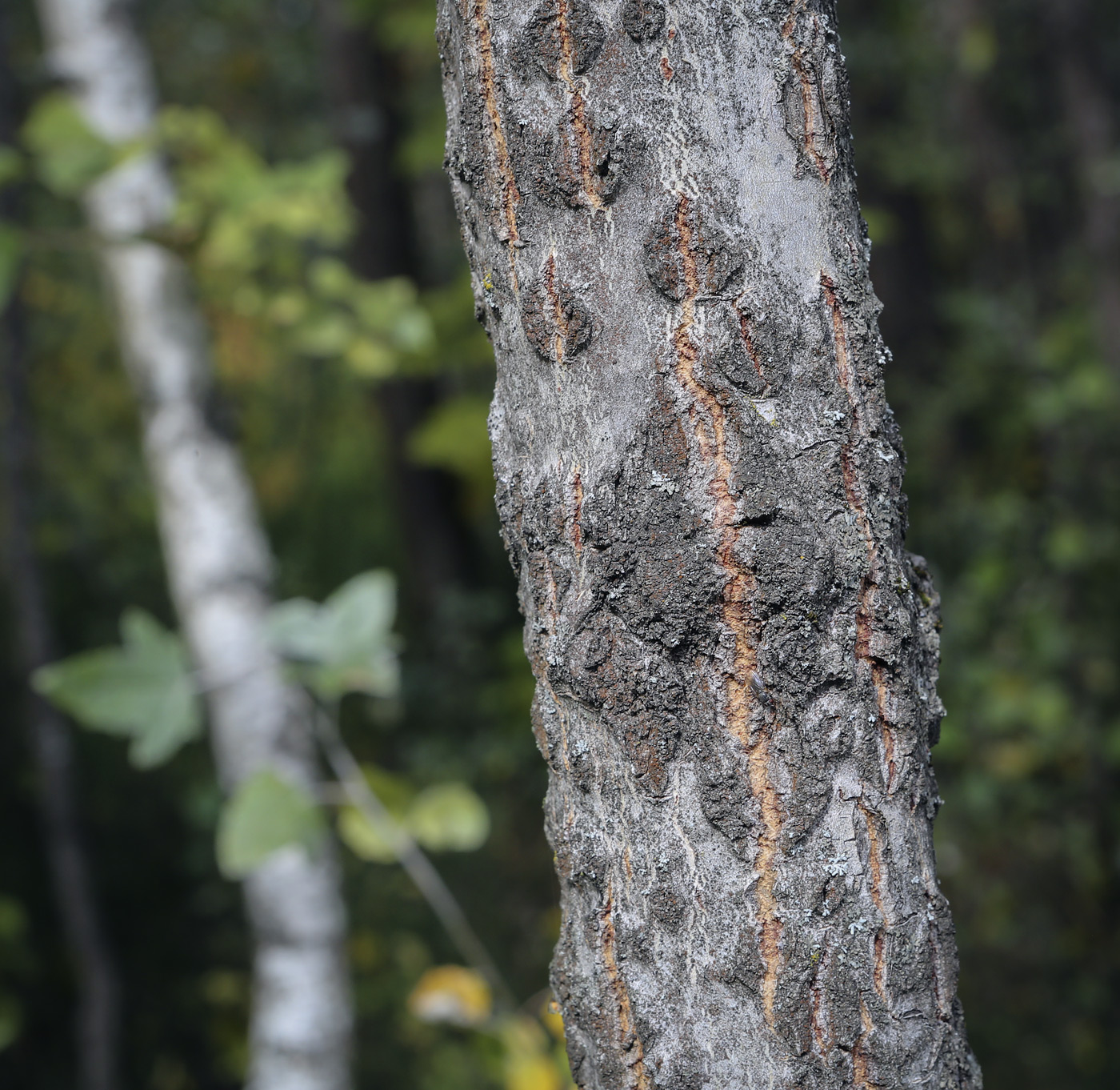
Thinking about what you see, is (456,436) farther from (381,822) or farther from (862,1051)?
(862,1051)

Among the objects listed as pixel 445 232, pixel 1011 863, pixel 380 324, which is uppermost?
pixel 445 232

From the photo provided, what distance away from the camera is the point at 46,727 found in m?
2.83

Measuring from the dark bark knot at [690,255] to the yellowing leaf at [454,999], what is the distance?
1.08 metres

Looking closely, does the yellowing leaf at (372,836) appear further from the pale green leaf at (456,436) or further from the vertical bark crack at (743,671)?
the pale green leaf at (456,436)

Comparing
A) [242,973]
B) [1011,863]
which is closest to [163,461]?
[242,973]

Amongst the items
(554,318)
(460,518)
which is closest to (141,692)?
(554,318)

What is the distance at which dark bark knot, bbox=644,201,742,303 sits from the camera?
2.06 feet

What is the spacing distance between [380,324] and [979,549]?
10.5 feet

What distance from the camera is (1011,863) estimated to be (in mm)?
3814

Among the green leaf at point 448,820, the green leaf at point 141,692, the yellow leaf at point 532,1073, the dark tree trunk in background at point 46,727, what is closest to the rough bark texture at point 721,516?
the yellow leaf at point 532,1073

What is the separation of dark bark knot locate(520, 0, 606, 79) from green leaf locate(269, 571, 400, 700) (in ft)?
2.93

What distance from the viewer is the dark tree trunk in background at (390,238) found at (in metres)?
4.80

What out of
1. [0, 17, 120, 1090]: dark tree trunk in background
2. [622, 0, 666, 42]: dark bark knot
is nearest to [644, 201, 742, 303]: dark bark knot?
[622, 0, 666, 42]: dark bark knot

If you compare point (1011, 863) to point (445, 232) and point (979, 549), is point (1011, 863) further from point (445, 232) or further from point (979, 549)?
point (445, 232)
